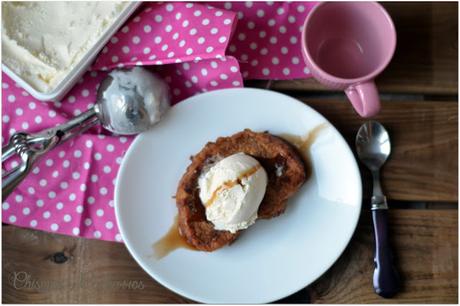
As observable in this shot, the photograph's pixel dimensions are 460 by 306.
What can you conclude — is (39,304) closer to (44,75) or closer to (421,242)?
(44,75)

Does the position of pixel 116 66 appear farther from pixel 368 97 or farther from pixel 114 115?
pixel 368 97

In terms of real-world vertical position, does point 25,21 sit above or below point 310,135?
above

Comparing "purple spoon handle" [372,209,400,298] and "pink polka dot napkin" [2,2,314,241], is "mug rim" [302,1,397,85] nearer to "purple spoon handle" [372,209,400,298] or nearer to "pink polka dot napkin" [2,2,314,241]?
"pink polka dot napkin" [2,2,314,241]

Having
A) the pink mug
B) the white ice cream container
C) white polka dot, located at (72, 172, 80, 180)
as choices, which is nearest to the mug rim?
the pink mug

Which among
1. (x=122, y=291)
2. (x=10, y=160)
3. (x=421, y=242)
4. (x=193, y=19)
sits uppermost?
(x=193, y=19)

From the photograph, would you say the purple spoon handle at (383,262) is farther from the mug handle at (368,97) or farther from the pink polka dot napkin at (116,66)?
the pink polka dot napkin at (116,66)

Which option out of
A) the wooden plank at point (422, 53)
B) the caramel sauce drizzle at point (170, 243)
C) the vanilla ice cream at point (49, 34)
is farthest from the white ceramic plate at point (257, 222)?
the vanilla ice cream at point (49, 34)

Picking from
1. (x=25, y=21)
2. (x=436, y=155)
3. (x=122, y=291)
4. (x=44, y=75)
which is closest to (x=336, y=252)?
(x=436, y=155)
